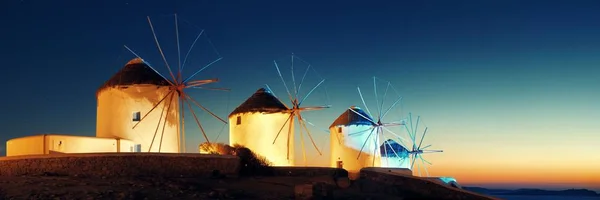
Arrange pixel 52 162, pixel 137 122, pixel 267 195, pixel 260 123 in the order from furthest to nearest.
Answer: pixel 260 123, pixel 137 122, pixel 52 162, pixel 267 195

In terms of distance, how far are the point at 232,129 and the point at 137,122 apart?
6.93m

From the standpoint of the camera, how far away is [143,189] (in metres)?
17.6

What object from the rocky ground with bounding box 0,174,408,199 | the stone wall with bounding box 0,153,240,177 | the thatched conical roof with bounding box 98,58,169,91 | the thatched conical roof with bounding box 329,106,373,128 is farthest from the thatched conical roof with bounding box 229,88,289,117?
the rocky ground with bounding box 0,174,408,199

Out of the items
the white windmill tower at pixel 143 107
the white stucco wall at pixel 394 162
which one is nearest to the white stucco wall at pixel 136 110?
the white windmill tower at pixel 143 107

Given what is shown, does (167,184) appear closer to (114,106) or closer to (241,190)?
(241,190)

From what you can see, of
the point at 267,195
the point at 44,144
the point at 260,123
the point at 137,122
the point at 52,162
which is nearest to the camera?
the point at 267,195

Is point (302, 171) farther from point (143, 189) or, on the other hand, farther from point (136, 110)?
point (143, 189)

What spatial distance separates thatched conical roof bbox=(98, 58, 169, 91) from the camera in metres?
26.9

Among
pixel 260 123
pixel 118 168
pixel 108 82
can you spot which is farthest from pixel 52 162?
pixel 260 123

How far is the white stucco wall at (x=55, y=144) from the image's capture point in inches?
924

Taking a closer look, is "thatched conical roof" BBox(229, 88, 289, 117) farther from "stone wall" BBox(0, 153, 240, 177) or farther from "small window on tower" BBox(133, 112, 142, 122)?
"stone wall" BBox(0, 153, 240, 177)

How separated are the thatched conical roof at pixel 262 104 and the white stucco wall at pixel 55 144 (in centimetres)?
806

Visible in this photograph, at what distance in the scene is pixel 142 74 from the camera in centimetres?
2723

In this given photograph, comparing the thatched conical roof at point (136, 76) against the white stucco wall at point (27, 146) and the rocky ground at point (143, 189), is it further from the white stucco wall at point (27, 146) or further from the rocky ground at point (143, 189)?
the rocky ground at point (143, 189)
